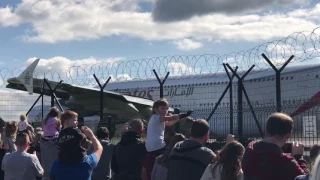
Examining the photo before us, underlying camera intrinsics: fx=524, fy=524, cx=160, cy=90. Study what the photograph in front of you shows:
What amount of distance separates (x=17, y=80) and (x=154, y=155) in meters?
→ 15.0

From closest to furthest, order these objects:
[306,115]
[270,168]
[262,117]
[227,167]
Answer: [270,168], [227,167], [306,115], [262,117]

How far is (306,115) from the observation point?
36.6 feet

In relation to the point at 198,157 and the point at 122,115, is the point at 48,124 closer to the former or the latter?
the point at 198,157

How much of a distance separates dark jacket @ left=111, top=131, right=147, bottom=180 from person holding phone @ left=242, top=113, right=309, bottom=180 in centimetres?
267

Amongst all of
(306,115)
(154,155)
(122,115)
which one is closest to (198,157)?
(154,155)

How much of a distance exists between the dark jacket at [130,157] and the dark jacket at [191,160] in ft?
5.18

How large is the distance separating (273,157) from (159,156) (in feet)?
6.78

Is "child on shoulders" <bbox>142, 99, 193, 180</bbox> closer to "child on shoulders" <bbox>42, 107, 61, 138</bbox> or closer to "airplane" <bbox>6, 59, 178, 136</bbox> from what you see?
"child on shoulders" <bbox>42, 107, 61, 138</bbox>

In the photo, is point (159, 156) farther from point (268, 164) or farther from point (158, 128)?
point (268, 164)

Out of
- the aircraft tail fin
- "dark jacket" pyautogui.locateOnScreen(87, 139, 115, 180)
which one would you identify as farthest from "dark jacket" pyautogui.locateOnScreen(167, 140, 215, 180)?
the aircraft tail fin

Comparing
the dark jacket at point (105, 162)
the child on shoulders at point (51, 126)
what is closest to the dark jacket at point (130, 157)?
the dark jacket at point (105, 162)

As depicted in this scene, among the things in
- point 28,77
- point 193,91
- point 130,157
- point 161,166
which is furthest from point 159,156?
point 193,91

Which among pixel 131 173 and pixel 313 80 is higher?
pixel 313 80

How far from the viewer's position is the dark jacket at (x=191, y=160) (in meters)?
5.17
